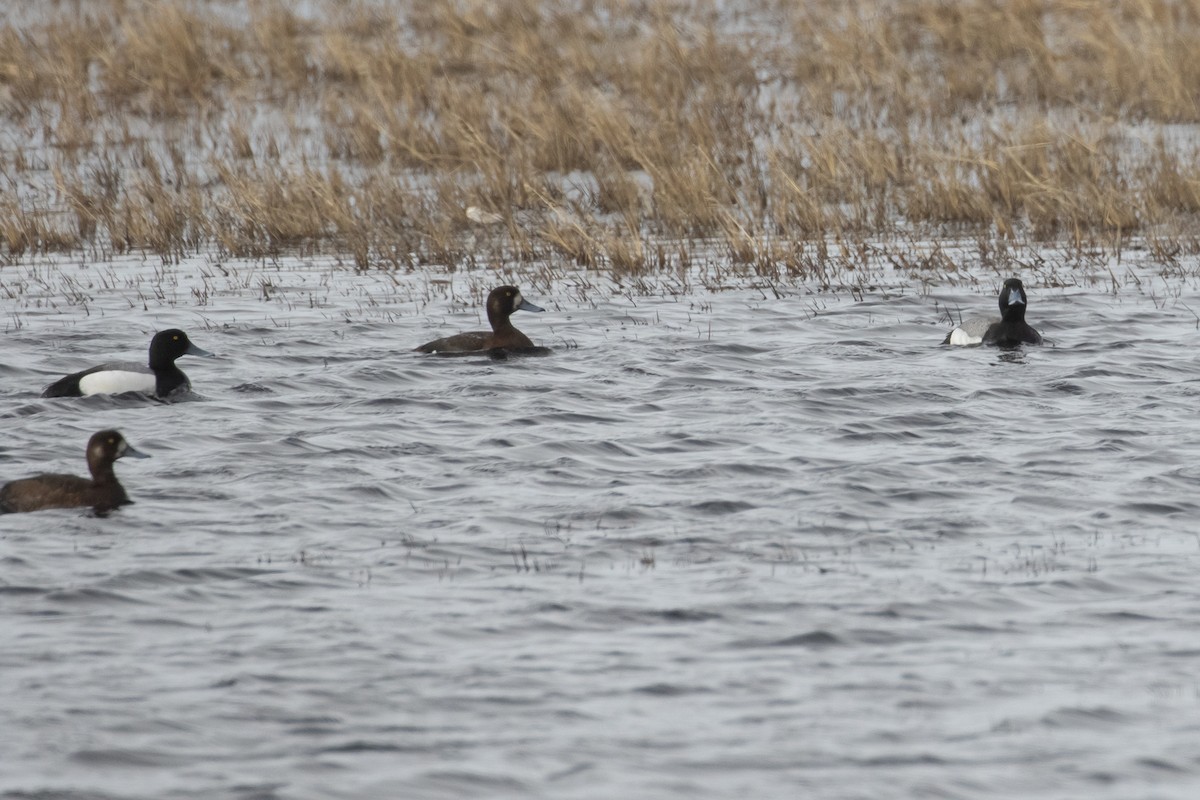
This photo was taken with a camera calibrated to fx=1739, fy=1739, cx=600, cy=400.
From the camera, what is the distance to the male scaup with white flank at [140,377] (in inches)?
460

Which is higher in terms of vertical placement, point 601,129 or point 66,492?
point 601,129

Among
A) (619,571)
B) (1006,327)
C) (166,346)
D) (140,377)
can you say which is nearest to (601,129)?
(1006,327)

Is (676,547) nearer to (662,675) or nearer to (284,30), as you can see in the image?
(662,675)

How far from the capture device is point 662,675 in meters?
6.60

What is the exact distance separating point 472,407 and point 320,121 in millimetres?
11807

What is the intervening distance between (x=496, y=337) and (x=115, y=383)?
281 centimetres

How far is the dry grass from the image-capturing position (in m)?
17.1

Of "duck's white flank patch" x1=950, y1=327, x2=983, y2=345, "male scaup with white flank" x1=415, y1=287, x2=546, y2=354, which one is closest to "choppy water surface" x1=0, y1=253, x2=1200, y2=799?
"male scaup with white flank" x1=415, y1=287, x2=546, y2=354

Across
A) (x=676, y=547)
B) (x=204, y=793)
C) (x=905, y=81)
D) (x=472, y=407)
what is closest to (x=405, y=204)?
(x=472, y=407)

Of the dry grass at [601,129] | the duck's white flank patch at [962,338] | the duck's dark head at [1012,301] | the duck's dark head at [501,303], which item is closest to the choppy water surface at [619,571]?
the duck's white flank patch at [962,338]

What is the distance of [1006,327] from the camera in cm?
1301

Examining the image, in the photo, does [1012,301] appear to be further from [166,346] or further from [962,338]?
[166,346]

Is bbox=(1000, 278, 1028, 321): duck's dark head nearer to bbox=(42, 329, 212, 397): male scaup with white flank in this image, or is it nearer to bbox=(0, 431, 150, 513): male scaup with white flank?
bbox=(42, 329, 212, 397): male scaup with white flank

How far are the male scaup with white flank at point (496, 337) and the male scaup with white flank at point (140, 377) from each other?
1.90 meters
